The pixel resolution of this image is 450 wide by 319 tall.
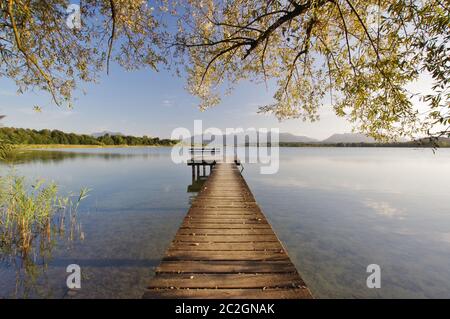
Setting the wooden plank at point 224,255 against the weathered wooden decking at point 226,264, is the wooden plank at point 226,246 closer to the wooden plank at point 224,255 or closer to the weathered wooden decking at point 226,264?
the weathered wooden decking at point 226,264

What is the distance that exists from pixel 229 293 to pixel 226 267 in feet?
2.01

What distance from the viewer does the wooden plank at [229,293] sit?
9.27 ft

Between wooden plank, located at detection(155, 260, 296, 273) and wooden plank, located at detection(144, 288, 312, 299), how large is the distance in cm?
44

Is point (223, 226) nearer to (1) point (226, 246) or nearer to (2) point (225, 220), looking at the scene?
(2) point (225, 220)

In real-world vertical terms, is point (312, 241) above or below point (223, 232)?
below

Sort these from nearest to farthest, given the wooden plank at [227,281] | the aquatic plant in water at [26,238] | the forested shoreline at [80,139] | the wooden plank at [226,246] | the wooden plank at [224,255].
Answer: the wooden plank at [227,281] → the wooden plank at [224,255] → the wooden plank at [226,246] → the aquatic plant in water at [26,238] → the forested shoreline at [80,139]

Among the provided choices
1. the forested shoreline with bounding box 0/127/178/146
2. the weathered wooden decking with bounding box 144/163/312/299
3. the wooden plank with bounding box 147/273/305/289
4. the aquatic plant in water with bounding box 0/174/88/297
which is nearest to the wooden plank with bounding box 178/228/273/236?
the weathered wooden decking with bounding box 144/163/312/299

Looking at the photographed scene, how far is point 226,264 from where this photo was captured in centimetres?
360

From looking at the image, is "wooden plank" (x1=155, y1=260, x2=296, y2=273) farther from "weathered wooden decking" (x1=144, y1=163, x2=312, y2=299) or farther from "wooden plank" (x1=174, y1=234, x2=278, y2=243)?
"wooden plank" (x1=174, y1=234, x2=278, y2=243)

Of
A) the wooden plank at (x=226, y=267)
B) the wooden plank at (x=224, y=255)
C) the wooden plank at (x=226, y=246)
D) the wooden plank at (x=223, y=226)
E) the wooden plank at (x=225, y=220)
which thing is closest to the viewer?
the wooden plank at (x=226, y=267)

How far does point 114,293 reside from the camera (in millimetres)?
5297

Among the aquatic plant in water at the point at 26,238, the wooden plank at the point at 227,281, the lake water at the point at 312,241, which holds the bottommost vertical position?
the lake water at the point at 312,241

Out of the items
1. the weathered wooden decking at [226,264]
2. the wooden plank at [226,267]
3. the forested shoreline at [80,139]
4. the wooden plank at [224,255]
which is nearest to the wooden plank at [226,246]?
the weathered wooden decking at [226,264]

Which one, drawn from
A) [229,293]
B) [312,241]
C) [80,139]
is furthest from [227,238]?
[80,139]
